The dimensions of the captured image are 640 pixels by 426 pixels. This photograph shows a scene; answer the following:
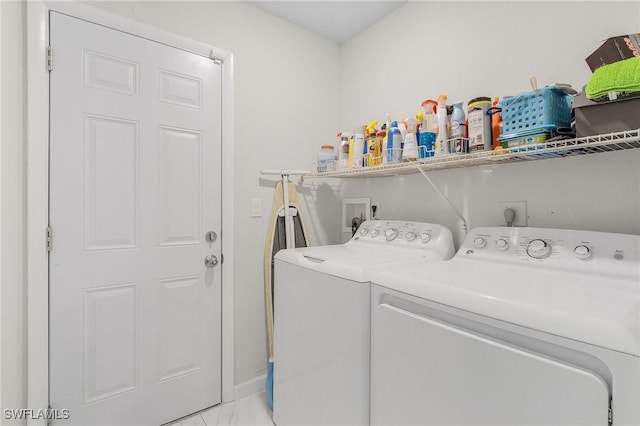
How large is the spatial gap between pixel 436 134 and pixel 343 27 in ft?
4.17

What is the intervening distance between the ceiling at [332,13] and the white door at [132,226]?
62 cm

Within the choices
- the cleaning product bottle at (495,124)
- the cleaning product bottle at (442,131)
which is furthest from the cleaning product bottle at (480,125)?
the cleaning product bottle at (442,131)

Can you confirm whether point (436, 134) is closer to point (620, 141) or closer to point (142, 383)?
point (620, 141)

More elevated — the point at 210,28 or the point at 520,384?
the point at 210,28

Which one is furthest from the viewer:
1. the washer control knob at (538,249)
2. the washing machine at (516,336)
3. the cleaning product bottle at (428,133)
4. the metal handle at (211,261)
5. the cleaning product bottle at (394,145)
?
the metal handle at (211,261)

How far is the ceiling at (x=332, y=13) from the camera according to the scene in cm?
203

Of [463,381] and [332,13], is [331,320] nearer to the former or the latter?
[463,381]

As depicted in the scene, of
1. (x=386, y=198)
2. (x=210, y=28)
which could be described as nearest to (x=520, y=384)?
(x=386, y=198)

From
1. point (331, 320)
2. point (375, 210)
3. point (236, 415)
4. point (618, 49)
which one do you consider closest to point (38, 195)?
point (331, 320)

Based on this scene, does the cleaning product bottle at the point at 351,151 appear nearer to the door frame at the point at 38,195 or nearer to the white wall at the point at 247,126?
the white wall at the point at 247,126

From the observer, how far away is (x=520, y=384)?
2.52 ft

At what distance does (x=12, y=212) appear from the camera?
1317mm

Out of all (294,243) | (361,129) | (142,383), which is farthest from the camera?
(294,243)

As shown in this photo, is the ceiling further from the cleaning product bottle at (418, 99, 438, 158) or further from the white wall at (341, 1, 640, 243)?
the cleaning product bottle at (418, 99, 438, 158)
